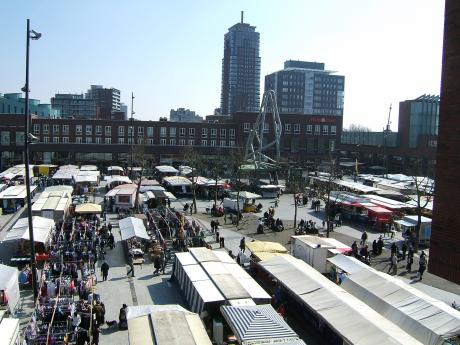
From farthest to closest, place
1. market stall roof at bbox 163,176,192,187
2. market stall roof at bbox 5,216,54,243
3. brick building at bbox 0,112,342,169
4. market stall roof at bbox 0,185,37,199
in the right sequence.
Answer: brick building at bbox 0,112,342,169
market stall roof at bbox 163,176,192,187
market stall roof at bbox 0,185,37,199
market stall roof at bbox 5,216,54,243

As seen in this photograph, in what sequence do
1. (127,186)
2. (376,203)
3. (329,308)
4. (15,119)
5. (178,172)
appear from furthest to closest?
(15,119)
(178,172)
(127,186)
(376,203)
(329,308)

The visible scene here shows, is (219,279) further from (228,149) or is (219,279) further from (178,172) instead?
(228,149)

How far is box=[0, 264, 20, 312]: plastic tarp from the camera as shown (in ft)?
58.6

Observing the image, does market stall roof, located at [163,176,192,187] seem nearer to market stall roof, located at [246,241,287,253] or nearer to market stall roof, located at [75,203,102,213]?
market stall roof, located at [75,203,102,213]

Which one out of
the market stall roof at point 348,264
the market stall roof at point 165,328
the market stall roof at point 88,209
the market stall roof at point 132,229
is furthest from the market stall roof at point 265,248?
the market stall roof at point 88,209

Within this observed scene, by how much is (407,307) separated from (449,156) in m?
8.01

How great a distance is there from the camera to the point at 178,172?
62.8m

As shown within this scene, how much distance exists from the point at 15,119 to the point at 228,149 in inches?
1251

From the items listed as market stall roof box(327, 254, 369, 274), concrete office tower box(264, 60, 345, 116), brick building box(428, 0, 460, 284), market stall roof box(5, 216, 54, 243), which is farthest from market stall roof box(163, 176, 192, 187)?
concrete office tower box(264, 60, 345, 116)

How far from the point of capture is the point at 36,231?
1024 inches

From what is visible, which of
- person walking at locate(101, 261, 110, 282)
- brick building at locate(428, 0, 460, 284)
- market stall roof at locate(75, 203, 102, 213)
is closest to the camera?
brick building at locate(428, 0, 460, 284)

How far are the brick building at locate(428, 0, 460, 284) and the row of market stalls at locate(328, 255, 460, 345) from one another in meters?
5.26

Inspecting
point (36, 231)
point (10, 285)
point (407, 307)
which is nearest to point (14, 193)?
point (36, 231)

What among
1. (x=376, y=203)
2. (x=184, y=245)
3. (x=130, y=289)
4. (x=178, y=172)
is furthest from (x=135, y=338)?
(x=178, y=172)
